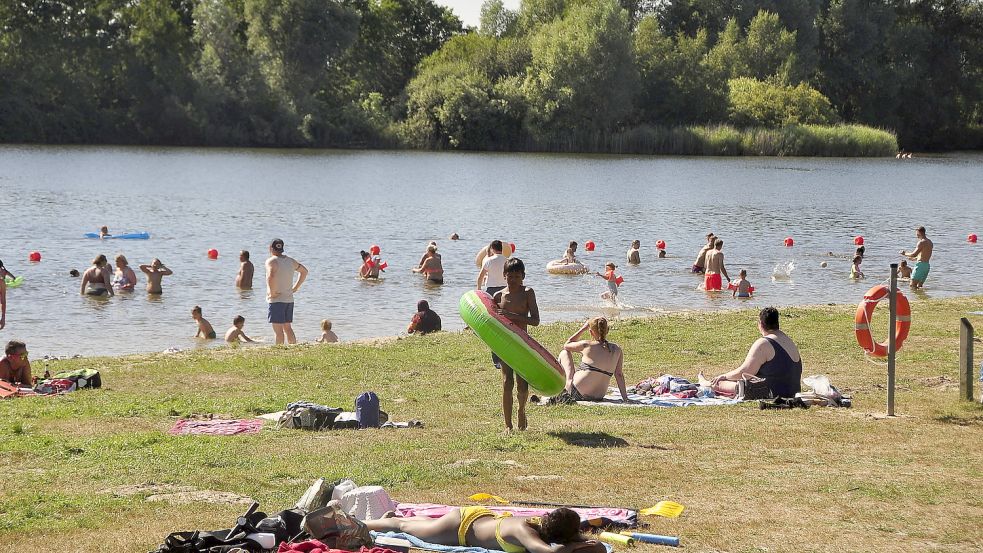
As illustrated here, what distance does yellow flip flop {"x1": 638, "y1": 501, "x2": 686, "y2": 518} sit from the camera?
24.7 feet

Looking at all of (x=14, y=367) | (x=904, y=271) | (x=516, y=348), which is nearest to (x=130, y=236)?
(x=904, y=271)

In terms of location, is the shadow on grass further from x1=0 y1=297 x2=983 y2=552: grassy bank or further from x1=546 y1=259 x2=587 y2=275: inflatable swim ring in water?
x1=546 y1=259 x2=587 y2=275: inflatable swim ring in water

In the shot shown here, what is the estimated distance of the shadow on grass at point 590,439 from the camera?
9.62 m

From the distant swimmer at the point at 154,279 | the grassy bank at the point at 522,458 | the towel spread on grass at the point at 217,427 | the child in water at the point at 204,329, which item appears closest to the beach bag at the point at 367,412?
the grassy bank at the point at 522,458

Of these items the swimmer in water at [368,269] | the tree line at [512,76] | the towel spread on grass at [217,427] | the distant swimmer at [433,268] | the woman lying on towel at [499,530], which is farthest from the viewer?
the tree line at [512,76]

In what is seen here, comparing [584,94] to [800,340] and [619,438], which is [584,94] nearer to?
[800,340]

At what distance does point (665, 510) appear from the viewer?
7.59 meters

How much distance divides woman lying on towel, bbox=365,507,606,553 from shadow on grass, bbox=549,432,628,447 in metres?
2.60

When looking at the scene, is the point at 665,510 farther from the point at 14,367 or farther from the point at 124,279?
the point at 124,279

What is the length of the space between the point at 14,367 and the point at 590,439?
690 centimetres

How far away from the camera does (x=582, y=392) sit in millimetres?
11938

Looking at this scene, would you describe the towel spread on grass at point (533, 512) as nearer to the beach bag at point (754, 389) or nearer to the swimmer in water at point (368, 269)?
the beach bag at point (754, 389)

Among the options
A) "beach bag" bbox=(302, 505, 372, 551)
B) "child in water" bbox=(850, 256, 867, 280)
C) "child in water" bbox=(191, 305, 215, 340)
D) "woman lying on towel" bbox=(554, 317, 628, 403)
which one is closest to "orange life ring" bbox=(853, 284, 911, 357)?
"woman lying on towel" bbox=(554, 317, 628, 403)

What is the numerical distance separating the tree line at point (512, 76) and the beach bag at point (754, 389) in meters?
69.4
